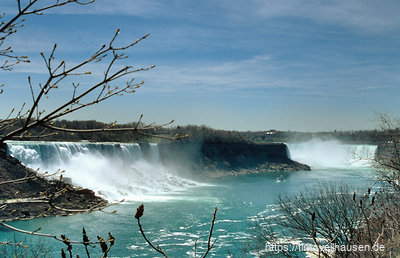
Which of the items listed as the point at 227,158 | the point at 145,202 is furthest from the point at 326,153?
the point at 145,202

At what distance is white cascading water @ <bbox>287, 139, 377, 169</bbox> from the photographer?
62.7m

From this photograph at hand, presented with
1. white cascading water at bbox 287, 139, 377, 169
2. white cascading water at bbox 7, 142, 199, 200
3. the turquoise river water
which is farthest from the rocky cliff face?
white cascading water at bbox 287, 139, 377, 169

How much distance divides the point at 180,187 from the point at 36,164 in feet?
48.2

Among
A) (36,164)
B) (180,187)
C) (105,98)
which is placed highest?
(105,98)

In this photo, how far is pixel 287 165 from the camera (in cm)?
5609

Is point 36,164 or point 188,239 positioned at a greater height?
point 36,164

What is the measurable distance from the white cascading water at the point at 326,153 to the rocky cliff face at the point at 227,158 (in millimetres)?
8816

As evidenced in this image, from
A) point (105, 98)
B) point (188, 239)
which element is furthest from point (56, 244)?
point (105, 98)

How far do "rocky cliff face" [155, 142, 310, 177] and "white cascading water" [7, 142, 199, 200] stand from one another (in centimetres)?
706

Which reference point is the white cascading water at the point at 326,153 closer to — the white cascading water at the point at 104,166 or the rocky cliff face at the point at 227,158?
the rocky cliff face at the point at 227,158

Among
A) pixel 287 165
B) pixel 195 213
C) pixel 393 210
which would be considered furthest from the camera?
pixel 287 165

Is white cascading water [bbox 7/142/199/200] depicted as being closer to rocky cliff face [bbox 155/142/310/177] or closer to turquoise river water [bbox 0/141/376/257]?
turquoise river water [bbox 0/141/376/257]

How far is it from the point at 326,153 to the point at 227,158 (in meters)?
28.8

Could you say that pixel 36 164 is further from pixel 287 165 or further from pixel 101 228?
pixel 287 165
